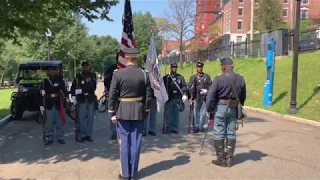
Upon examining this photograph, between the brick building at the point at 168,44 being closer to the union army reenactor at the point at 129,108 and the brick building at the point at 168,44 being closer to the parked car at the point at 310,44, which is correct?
the parked car at the point at 310,44

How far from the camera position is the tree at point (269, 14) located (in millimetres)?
72500

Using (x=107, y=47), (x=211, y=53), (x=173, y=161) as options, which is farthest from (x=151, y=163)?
(x=107, y=47)

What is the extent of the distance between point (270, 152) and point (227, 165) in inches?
66.3

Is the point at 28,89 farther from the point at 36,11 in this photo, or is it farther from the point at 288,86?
the point at 288,86

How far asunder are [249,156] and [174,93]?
342cm

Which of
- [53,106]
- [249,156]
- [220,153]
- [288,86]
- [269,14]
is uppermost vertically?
[269,14]

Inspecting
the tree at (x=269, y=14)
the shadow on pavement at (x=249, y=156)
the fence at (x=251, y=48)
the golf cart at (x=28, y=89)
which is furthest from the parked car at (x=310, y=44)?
the tree at (x=269, y=14)

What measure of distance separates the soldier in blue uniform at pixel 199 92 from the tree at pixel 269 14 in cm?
6450

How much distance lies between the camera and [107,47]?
364ft

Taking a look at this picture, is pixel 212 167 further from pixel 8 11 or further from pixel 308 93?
pixel 308 93

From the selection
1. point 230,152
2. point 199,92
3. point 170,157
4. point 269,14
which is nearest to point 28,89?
point 199,92

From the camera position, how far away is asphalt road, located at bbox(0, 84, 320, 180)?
22.1 feet

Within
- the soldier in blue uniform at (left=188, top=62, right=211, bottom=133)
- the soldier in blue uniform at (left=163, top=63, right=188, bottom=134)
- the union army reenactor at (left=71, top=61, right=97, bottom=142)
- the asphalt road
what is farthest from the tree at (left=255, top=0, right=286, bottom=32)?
the union army reenactor at (left=71, top=61, right=97, bottom=142)

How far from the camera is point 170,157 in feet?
26.0
